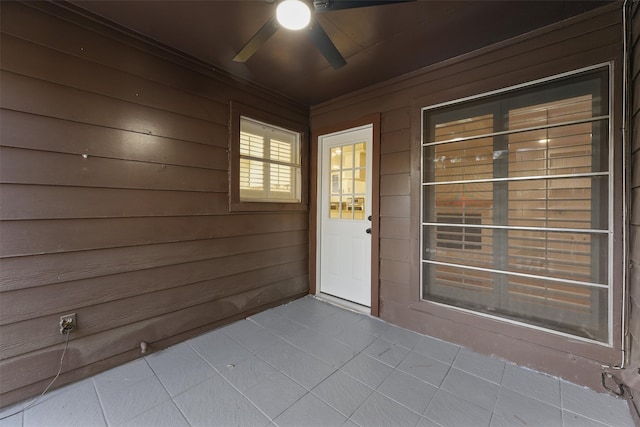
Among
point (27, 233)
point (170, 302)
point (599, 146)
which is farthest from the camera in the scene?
point (170, 302)

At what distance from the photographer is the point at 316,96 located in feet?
10.2

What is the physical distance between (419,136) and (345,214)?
3.96 feet

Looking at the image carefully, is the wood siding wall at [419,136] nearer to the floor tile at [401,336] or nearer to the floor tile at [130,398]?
the floor tile at [401,336]

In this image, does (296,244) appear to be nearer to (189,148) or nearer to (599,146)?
(189,148)

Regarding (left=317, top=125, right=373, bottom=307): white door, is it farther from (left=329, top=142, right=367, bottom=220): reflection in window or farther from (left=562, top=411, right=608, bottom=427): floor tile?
(left=562, top=411, right=608, bottom=427): floor tile

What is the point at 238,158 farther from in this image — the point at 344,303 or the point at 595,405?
the point at 595,405

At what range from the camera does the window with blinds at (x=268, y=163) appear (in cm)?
282

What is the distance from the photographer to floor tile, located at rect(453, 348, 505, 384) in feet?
6.16

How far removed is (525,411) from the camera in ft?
5.08

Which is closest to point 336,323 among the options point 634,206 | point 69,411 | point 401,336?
point 401,336

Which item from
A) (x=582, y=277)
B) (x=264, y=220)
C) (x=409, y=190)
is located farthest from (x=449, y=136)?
(x=264, y=220)

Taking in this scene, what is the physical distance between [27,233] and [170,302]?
1.03m

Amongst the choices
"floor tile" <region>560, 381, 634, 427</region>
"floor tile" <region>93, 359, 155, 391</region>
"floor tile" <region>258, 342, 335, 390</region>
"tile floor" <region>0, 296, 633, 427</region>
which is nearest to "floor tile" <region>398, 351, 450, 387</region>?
"tile floor" <region>0, 296, 633, 427</region>

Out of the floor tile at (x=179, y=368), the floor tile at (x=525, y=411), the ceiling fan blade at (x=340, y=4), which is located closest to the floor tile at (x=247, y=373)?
the floor tile at (x=179, y=368)
